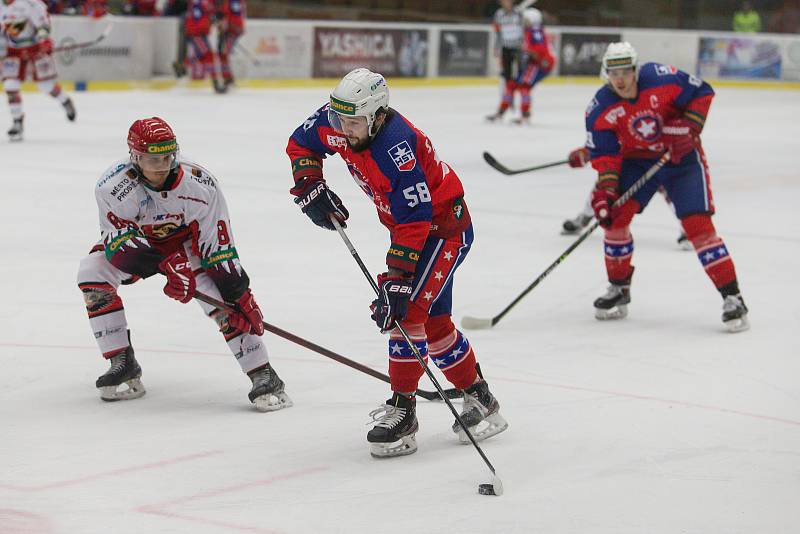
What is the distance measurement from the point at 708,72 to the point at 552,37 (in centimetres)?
296

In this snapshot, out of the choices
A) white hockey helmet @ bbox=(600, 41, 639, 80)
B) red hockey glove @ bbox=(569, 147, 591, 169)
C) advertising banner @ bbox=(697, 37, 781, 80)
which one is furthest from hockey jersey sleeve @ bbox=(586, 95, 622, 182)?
advertising banner @ bbox=(697, 37, 781, 80)

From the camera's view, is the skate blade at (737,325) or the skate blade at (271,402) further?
the skate blade at (737,325)

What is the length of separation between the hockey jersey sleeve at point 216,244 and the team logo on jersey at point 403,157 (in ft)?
2.67

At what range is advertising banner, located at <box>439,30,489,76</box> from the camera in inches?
749

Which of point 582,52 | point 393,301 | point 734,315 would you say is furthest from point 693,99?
point 582,52

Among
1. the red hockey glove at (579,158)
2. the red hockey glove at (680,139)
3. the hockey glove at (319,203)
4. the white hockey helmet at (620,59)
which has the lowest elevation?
the red hockey glove at (579,158)

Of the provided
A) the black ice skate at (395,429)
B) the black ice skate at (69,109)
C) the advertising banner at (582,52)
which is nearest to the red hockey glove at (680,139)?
the black ice skate at (395,429)

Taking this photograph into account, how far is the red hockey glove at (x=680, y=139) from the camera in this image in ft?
18.1

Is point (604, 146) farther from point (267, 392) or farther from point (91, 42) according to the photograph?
point (91, 42)

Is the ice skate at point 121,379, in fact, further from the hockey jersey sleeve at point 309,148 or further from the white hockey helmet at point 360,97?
the white hockey helmet at point 360,97

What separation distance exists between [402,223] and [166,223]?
0.94 m

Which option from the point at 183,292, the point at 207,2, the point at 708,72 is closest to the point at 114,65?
the point at 207,2

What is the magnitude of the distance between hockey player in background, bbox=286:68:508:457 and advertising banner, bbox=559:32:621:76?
16878mm

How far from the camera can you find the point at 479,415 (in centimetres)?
391
